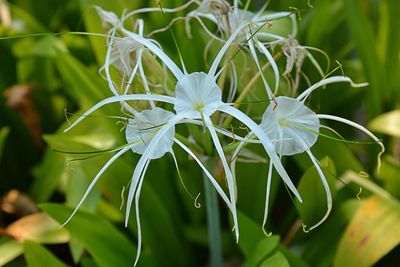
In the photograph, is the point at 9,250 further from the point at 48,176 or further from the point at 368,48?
the point at 368,48

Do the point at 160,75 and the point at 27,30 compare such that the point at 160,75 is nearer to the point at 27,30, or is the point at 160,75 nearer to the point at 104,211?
the point at 104,211

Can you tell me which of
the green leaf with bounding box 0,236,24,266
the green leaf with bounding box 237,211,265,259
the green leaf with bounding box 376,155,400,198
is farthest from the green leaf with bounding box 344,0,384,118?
the green leaf with bounding box 0,236,24,266

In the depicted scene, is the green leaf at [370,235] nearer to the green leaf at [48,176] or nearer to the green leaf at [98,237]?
the green leaf at [98,237]

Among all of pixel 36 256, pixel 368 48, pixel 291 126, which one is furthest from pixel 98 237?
pixel 368 48

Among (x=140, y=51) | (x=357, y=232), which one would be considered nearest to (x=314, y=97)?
(x=357, y=232)

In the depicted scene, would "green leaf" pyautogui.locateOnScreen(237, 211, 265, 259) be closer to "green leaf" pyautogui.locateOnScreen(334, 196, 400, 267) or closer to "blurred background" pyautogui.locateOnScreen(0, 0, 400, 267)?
"blurred background" pyautogui.locateOnScreen(0, 0, 400, 267)

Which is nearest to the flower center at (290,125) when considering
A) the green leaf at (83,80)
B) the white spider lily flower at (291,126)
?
the white spider lily flower at (291,126)
